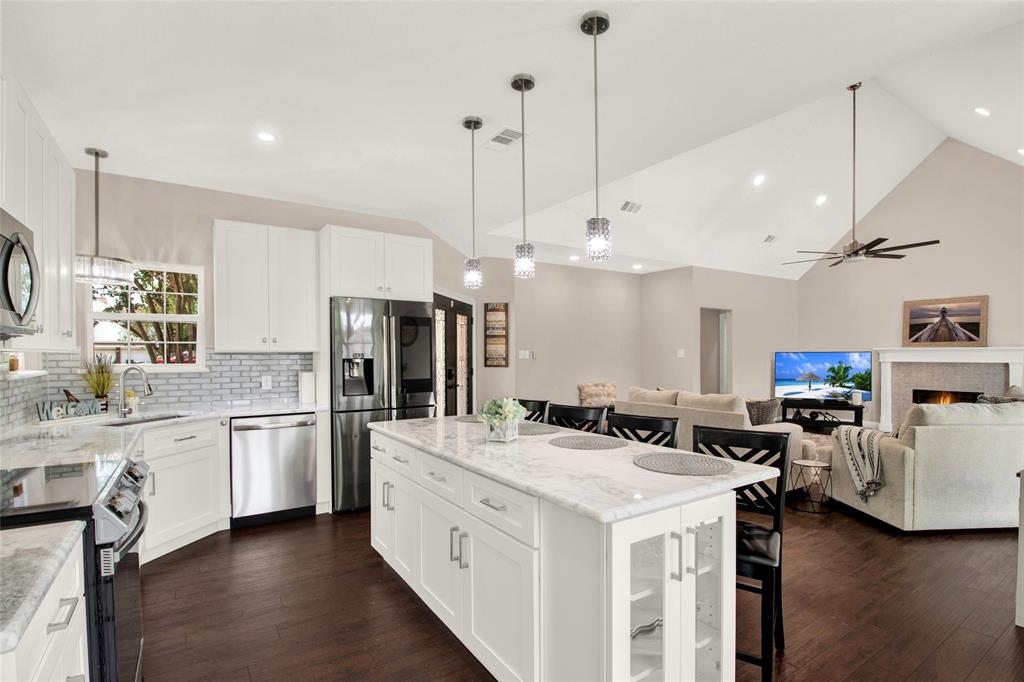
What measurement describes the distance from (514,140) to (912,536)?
3.91 m

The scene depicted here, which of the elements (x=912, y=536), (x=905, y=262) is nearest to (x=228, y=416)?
(x=912, y=536)

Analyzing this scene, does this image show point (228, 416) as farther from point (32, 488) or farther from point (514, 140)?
point (514, 140)

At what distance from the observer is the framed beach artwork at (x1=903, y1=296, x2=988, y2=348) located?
7004 mm

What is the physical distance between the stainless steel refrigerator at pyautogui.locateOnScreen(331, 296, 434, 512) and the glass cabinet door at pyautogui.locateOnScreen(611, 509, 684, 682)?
306 centimetres

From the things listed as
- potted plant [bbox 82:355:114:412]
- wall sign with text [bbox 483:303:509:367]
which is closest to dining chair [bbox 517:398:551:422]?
potted plant [bbox 82:355:114:412]

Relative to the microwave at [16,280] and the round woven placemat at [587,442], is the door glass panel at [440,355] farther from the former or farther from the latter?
the microwave at [16,280]

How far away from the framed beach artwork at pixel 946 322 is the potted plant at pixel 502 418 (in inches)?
309

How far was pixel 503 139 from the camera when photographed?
3.17 meters

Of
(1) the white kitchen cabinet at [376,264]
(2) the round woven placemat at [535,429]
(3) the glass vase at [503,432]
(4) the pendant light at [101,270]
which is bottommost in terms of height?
(2) the round woven placemat at [535,429]

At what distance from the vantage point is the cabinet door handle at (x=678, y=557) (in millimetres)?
1634

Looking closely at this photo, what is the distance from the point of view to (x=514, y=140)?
125 inches

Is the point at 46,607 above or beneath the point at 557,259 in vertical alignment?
beneath

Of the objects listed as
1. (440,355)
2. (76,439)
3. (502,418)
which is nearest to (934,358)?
(440,355)

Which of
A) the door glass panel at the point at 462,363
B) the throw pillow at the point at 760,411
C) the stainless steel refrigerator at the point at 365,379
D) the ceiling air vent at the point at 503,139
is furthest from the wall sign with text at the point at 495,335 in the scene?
the ceiling air vent at the point at 503,139
